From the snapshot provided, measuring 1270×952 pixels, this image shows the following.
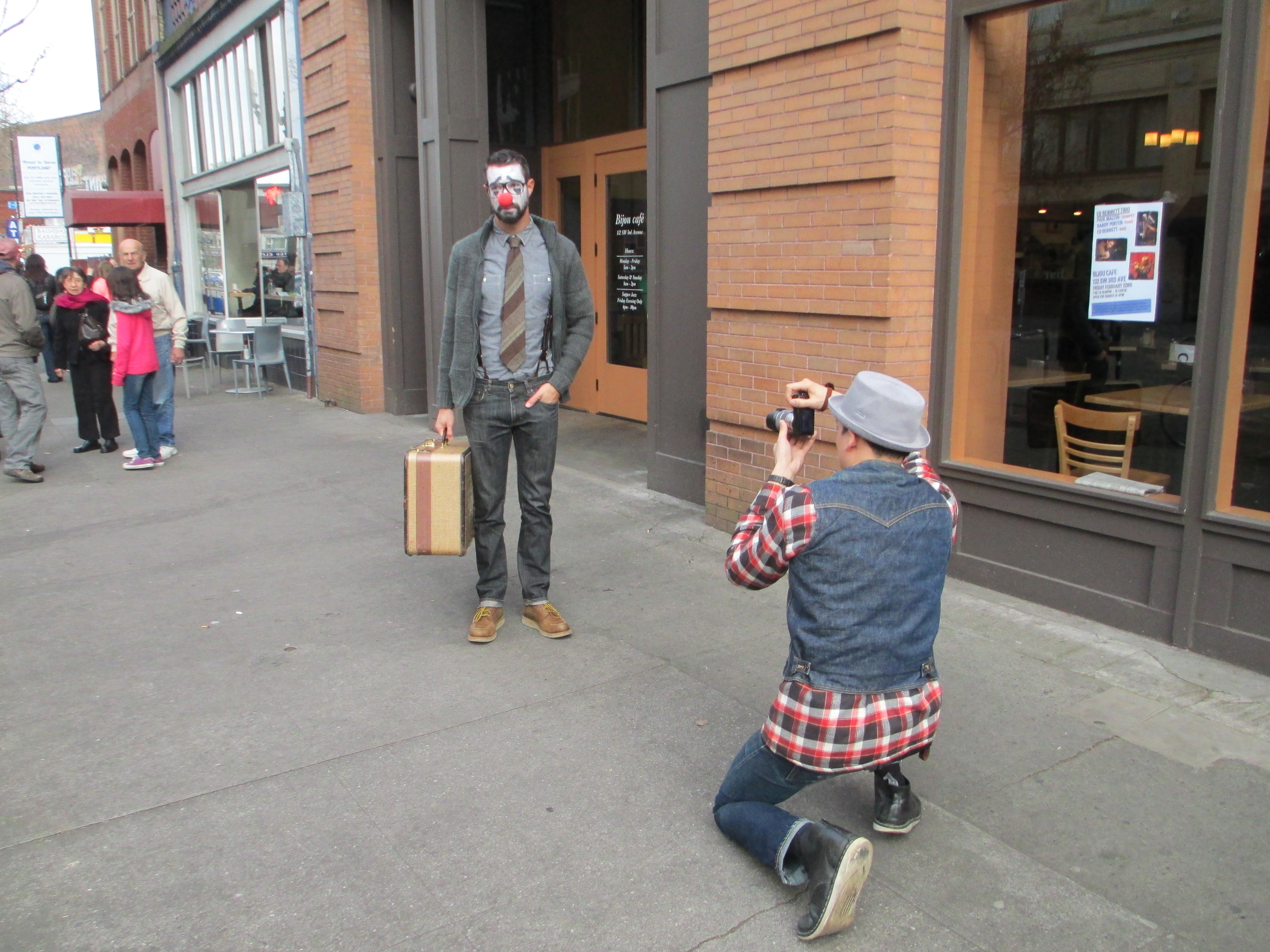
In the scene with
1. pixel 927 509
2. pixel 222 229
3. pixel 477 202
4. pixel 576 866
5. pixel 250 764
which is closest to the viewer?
pixel 927 509

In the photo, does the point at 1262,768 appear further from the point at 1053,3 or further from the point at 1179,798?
the point at 1053,3

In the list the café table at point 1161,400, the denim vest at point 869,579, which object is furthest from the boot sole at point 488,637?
the café table at point 1161,400

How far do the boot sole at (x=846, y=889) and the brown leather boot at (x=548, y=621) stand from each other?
7.73ft

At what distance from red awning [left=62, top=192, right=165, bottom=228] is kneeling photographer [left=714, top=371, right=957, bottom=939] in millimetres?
22243

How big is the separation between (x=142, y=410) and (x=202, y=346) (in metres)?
9.66

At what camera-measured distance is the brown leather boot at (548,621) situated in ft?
16.1

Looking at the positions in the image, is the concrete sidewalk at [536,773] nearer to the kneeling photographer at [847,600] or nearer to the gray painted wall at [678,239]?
the kneeling photographer at [847,600]

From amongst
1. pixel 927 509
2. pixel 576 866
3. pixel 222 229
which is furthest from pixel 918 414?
pixel 222 229

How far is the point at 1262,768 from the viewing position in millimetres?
3652

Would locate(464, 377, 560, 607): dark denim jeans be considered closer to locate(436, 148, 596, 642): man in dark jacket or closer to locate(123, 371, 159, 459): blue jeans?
locate(436, 148, 596, 642): man in dark jacket

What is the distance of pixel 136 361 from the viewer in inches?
342

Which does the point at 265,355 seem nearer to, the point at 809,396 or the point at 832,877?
the point at 809,396

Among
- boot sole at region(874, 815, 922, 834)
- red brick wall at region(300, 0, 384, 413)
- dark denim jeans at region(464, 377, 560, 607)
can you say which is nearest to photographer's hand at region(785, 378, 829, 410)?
boot sole at region(874, 815, 922, 834)

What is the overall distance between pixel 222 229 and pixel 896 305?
15729 mm
